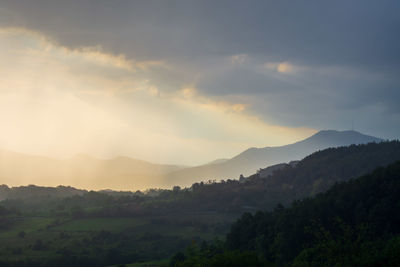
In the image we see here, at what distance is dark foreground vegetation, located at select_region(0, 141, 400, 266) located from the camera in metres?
48.8

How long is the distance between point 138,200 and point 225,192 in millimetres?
36990

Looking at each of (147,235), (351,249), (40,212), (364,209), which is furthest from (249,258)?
(40,212)

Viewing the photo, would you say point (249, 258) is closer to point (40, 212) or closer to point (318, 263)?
point (318, 263)

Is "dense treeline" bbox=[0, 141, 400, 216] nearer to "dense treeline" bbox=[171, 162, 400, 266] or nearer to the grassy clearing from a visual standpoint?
the grassy clearing

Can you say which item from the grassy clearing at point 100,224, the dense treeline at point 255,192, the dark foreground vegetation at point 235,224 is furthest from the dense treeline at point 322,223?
the dense treeline at point 255,192

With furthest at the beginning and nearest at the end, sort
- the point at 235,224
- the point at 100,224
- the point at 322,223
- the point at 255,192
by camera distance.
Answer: the point at 255,192
the point at 100,224
the point at 235,224
the point at 322,223

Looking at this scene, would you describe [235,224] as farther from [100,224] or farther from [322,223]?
[100,224]

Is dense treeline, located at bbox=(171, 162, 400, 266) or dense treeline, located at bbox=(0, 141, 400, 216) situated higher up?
dense treeline, located at bbox=(0, 141, 400, 216)

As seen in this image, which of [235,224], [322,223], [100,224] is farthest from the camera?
[100,224]

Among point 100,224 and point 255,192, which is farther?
point 255,192

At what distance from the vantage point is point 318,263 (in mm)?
39438

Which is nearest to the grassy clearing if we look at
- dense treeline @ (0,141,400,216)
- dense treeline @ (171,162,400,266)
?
dense treeline @ (0,141,400,216)

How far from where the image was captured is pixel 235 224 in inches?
3541

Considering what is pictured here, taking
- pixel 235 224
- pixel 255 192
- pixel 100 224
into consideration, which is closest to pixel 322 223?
pixel 235 224
